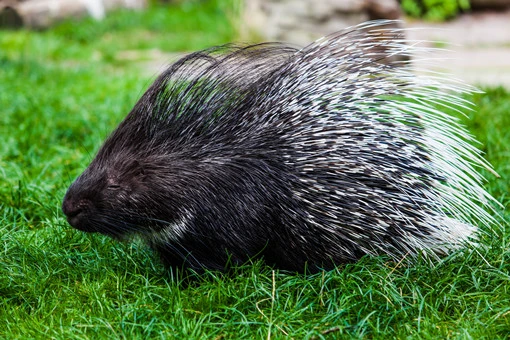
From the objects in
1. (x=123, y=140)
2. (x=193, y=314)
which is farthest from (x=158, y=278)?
(x=123, y=140)

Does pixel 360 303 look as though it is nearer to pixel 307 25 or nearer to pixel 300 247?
pixel 300 247

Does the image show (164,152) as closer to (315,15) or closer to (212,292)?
(212,292)

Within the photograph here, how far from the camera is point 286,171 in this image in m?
2.46

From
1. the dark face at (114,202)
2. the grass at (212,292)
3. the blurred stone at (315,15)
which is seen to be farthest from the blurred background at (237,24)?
the dark face at (114,202)

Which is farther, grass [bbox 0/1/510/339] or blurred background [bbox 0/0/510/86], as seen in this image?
blurred background [bbox 0/0/510/86]

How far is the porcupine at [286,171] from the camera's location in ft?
8.01

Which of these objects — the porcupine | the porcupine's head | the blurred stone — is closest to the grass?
the porcupine

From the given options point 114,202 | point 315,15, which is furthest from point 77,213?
point 315,15

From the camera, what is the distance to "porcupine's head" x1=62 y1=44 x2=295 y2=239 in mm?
2510

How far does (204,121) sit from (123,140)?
0.32m

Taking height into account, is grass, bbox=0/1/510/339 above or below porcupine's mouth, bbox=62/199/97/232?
below

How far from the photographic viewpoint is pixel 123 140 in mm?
2621

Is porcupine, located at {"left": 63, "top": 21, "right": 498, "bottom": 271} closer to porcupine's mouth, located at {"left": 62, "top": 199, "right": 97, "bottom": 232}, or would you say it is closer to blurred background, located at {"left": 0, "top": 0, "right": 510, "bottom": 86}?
porcupine's mouth, located at {"left": 62, "top": 199, "right": 97, "bottom": 232}

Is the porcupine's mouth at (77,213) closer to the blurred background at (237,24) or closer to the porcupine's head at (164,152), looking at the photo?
the porcupine's head at (164,152)
